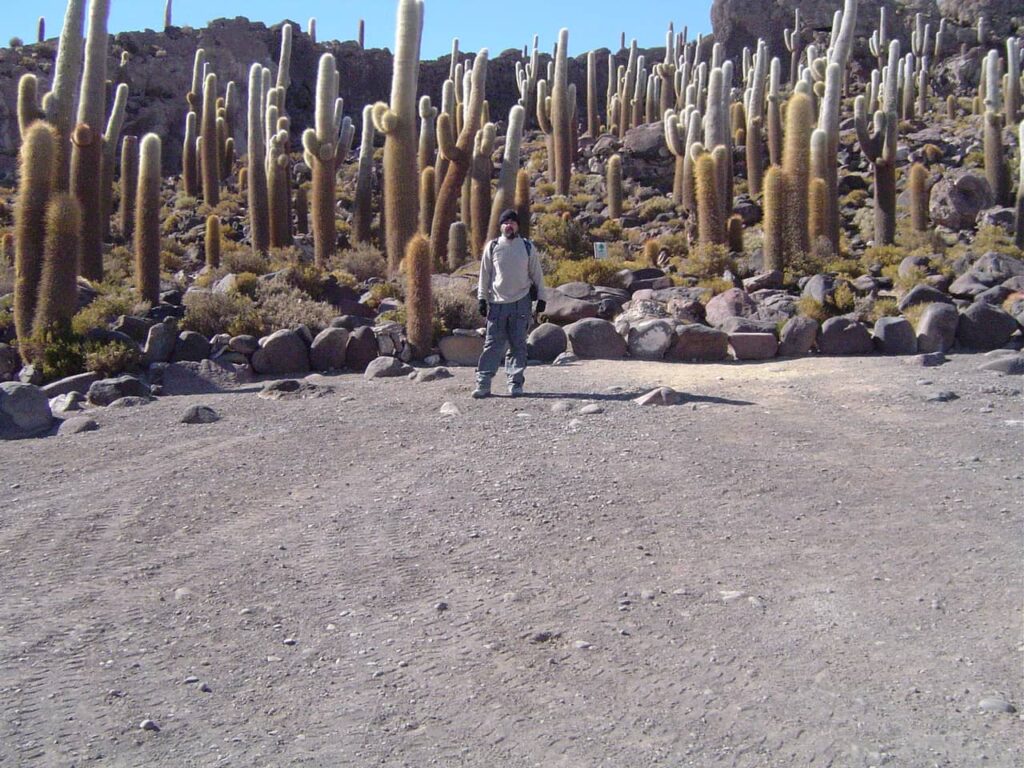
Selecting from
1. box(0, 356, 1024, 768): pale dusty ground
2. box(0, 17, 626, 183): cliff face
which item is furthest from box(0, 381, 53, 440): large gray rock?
box(0, 17, 626, 183): cliff face

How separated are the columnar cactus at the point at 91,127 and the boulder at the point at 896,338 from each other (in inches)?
477

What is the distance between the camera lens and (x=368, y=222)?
23.4 m

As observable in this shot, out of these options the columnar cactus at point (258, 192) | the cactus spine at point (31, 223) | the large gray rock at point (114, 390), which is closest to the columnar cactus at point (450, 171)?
the columnar cactus at point (258, 192)

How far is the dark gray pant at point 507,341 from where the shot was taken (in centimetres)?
978

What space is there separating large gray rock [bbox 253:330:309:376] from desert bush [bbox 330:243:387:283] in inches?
235

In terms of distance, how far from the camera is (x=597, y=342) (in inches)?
490

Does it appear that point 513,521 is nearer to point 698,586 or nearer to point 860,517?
point 698,586

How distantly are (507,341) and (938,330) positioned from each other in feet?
18.3

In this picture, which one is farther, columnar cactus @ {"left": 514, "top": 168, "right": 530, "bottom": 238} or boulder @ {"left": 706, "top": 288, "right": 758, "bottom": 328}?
columnar cactus @ {"left": 514, "top": 168, "right": 530, "bottom": 238}

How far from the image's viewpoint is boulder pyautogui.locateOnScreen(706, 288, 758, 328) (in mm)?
14328

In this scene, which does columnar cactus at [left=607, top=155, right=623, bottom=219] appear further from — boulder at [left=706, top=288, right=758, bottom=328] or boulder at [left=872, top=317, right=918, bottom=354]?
boulder at [left=872, top=317, right=918, bottom=354]

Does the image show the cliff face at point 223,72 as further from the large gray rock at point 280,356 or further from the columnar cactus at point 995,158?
the large gray rock at point 280,356

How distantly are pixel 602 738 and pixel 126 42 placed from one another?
143 ft

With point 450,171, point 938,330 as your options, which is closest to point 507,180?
point 450,171
